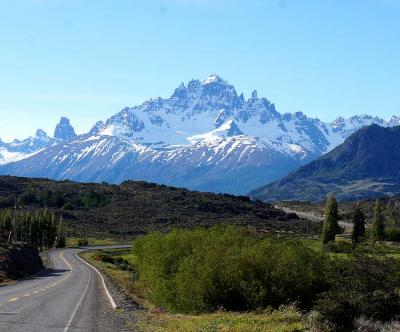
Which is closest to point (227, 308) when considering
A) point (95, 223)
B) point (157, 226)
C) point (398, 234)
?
point (398, 234)

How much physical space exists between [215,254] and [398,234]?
123 m

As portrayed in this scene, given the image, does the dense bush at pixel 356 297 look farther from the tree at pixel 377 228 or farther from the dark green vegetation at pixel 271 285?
the tree at pixel 377 228

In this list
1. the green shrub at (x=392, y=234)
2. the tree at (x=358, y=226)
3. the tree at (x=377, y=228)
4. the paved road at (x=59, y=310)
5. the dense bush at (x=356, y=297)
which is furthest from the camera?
the green shrub at (x=392, y=234)

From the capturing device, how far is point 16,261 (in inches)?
2832

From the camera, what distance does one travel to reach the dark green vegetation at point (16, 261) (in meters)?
65.4

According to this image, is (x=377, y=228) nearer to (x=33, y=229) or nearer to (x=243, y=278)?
(x=33, y=229)

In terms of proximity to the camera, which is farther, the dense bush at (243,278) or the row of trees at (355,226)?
the row of trees at (355,226)

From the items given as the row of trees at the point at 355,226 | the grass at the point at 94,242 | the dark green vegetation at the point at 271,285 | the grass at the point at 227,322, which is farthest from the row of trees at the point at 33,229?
the grass at the point at 227,322

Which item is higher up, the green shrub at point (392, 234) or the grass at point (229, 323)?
the grass at point (229, 323)

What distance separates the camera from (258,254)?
3691 centimetres

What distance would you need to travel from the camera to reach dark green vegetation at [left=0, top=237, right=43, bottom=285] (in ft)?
215

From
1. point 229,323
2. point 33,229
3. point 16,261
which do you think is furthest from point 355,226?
point 229,323

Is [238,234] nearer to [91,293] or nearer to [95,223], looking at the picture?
[91,293]

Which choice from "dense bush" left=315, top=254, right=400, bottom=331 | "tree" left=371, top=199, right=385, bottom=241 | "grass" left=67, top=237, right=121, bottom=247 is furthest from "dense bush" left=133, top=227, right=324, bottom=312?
"grass" left=67, top=237, right=121, bottom=247
